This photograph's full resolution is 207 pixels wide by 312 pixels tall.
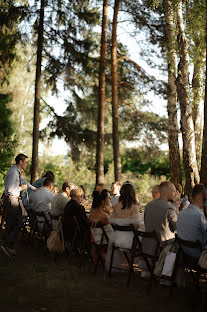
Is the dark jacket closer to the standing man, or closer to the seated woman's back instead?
the seated woman's back

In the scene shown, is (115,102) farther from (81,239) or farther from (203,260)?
(203,260)

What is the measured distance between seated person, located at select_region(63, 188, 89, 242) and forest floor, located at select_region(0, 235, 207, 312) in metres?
0.67

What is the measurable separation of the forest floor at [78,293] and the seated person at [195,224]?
671 mm

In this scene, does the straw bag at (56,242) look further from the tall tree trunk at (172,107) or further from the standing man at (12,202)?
the tall tree trunk at (172,107)

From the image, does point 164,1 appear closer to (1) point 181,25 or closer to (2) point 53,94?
(1) point 181,25

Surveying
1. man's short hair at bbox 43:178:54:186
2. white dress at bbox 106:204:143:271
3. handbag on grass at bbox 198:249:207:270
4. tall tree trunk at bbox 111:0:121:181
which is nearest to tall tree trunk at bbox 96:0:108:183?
tall tree trunk at bbox 111:0:121:181

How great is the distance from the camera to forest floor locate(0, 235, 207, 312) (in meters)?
5.46

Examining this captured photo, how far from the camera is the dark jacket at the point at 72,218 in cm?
841

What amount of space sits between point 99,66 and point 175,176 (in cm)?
632

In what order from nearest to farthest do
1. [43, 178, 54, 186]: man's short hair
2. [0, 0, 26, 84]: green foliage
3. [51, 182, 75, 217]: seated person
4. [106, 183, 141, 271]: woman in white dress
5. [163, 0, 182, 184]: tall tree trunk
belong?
[106, 183, 141, 271]: woman in white dress < [51, 182, 75, 217]: seated person < [43, 178, 54, 186]: man's short hair < [163, 0, 182, 184]: tall tree trunk < [0, 0, 26, 84]: green foliage

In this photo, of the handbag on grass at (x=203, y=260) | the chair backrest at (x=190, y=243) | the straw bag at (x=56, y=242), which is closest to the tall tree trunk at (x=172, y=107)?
the straw bag at (x=56, y=242)

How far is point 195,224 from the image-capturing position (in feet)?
19.5

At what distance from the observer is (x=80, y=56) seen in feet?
61.0

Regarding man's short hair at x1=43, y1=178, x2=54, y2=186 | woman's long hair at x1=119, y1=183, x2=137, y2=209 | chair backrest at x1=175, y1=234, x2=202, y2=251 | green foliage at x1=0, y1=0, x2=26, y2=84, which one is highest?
green foliage at x1=0, y1=0, x2=26, y2=84
